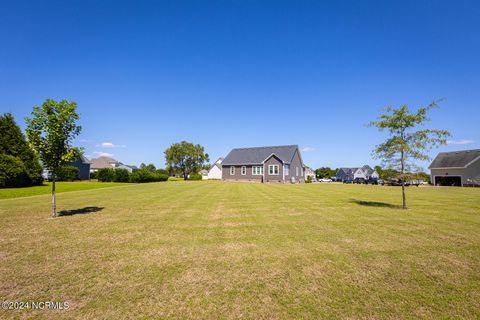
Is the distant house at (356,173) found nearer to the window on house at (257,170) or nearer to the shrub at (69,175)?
the window on house at (257,170)

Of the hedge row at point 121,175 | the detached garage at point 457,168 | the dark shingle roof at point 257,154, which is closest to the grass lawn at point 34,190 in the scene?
the hedge row at point 121,175

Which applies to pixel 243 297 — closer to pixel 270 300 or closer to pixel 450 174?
pixel 270 300

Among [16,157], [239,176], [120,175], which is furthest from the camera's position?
[239,176]

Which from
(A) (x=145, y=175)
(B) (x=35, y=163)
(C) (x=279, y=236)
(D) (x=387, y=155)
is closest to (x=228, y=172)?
(A) (x=145, y=175)

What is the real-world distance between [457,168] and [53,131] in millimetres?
63799

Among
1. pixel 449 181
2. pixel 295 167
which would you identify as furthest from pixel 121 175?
pixel 449 181

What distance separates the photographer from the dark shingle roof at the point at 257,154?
4681 centimetres

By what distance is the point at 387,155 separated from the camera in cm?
1448

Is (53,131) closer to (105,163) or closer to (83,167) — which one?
(83,167)

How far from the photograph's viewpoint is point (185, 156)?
81000 mm

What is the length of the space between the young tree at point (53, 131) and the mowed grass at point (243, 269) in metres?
2.96

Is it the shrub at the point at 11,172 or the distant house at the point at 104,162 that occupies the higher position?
the distant house at the point at 104,162

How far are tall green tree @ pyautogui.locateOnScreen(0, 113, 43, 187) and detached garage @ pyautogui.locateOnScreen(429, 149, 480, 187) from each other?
71.5 meters

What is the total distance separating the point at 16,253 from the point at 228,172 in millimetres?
45739
